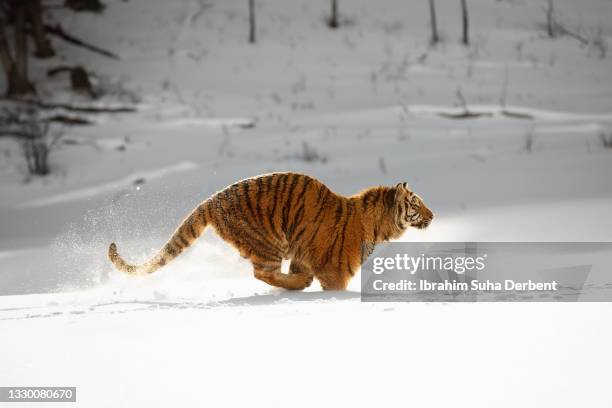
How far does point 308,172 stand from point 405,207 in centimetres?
737

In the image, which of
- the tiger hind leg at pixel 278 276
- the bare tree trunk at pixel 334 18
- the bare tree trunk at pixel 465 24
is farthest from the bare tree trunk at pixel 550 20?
the tiger hind leg at pixel 278 276

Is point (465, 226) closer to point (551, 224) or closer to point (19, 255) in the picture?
point (551, 224)

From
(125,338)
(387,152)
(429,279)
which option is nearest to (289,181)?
(429,279)

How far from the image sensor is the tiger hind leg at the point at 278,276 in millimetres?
5961

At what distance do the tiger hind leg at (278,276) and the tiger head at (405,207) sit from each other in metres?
0.75

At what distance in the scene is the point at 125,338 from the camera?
465 centimetres

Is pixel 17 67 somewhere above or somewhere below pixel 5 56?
below

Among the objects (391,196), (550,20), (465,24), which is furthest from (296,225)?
(550,20)

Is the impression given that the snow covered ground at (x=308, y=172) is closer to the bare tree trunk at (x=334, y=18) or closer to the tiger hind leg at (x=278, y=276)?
the tiger hind leg at (x=278, y=276)

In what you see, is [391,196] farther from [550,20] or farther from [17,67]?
[550,20]

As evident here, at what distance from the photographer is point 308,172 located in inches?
527

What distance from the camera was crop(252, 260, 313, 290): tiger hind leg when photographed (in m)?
5.96

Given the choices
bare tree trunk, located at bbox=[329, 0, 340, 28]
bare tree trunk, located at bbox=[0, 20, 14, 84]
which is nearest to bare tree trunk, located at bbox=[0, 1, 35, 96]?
bare tree trunk, located at bbox=[0, 20, 14, 84]

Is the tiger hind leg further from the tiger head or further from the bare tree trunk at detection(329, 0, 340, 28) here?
the bare tree trunk at detection(329, 0, 340, 28)
